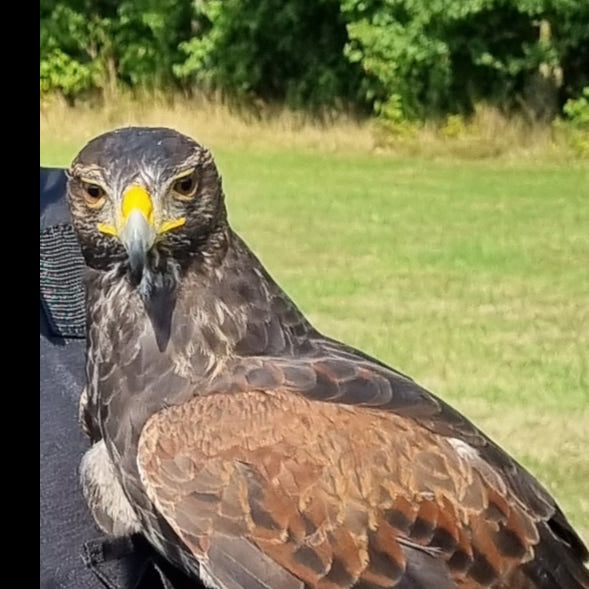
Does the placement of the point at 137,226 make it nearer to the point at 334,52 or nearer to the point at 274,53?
the point at 274,53

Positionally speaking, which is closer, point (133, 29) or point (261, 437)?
point (261, 437)

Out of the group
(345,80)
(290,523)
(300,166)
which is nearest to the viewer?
(290,523)

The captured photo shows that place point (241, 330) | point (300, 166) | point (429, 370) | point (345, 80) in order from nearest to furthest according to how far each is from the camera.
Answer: point (241, 330) < point (429, 370) < point (300, 166) < point (345, 80)

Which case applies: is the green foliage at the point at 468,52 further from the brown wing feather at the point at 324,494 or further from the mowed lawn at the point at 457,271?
the brown wing feather at the point at 324,494

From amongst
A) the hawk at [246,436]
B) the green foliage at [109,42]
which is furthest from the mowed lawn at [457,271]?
the hawk at [246,436]

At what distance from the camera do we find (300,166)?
2.34 metres

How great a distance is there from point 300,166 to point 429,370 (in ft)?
1.39

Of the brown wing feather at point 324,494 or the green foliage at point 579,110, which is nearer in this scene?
the brown wing feather at point 324,494

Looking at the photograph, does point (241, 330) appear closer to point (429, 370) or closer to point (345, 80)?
point (429, 370)

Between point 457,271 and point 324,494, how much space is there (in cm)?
94

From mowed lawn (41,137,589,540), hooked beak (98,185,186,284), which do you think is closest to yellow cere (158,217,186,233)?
hooked beak (98,185,186,284)

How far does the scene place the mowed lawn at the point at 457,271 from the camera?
195 cm

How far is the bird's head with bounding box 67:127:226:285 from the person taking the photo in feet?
4.59

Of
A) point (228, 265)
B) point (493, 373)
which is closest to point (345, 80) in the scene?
point (493, 373)
